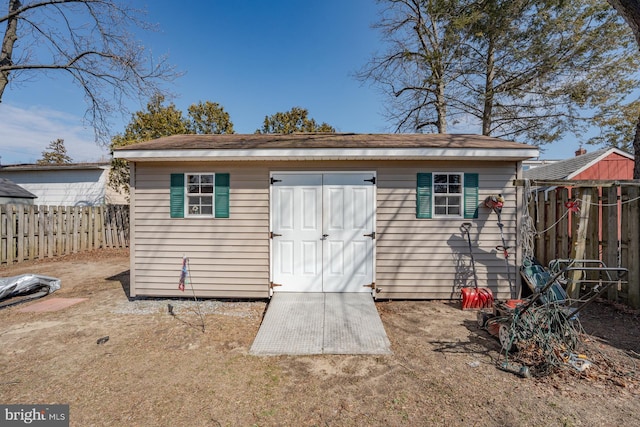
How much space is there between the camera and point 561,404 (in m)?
2.43

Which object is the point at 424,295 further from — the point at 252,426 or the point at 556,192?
the point at 252,426

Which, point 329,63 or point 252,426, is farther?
point 329,63

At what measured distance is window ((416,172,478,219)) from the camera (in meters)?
4.92

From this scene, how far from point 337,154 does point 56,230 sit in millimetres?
10087

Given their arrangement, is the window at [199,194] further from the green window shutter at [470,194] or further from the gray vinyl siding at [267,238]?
the green window shutter at [470,194]

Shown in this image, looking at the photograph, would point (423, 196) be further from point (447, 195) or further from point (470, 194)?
point (470, 194)

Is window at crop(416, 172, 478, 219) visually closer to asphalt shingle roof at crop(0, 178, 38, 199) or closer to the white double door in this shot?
the white double door

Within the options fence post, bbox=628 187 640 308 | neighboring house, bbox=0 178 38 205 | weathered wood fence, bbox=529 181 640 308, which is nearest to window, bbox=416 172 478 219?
weathered wood fence, bbox=529 181 640 308

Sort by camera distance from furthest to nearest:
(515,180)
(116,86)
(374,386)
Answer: (116,86) < (515,180) < (374,386)

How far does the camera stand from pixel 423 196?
4.95 m

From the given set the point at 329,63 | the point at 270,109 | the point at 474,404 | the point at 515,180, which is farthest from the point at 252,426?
the point at 270,109

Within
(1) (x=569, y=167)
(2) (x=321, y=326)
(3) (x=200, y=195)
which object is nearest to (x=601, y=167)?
(1) (x=569, y=167)

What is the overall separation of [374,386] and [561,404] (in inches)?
65.1

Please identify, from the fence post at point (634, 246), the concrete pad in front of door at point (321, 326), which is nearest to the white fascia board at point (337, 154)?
the fence post at point (634, 246)
